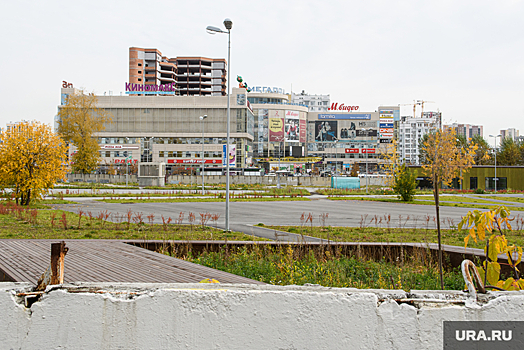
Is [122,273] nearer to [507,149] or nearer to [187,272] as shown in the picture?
[187,272]

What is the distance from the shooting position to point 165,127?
98688 millimetres

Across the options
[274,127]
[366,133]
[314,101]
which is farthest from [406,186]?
[314,101]

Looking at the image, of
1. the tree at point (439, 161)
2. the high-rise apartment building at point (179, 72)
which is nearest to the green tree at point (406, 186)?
the tree at point (439, 161)

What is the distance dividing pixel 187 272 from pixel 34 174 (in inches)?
756

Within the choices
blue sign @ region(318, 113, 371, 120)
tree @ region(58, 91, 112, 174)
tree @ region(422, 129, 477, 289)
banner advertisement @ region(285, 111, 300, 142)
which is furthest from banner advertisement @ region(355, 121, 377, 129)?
tree @ region(422, 129, 477, 289)

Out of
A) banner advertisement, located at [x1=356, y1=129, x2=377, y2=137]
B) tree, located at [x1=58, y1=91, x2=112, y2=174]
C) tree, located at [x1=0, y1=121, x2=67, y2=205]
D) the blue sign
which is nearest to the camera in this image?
tree, located at [x1=0, y1=121, x2=67, y2=205]

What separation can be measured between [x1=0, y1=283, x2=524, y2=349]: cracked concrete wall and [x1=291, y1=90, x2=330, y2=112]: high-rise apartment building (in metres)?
169

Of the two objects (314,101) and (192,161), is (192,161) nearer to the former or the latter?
(192,161)

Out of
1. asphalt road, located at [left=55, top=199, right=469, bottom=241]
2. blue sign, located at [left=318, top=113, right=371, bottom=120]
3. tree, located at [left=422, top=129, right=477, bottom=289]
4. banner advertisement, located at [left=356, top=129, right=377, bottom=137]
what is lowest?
asphalt road, located at [left=55, top=199, right=469, bottom=241]

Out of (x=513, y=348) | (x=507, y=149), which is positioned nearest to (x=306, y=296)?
(x=513, y=348)

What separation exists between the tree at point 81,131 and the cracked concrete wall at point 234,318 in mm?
72260

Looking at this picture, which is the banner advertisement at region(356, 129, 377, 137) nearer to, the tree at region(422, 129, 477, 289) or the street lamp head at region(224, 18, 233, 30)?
the tree at region(422, 129, 477, 289)

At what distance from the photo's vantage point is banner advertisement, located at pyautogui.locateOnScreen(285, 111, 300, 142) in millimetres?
121250

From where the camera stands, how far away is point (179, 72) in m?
129
